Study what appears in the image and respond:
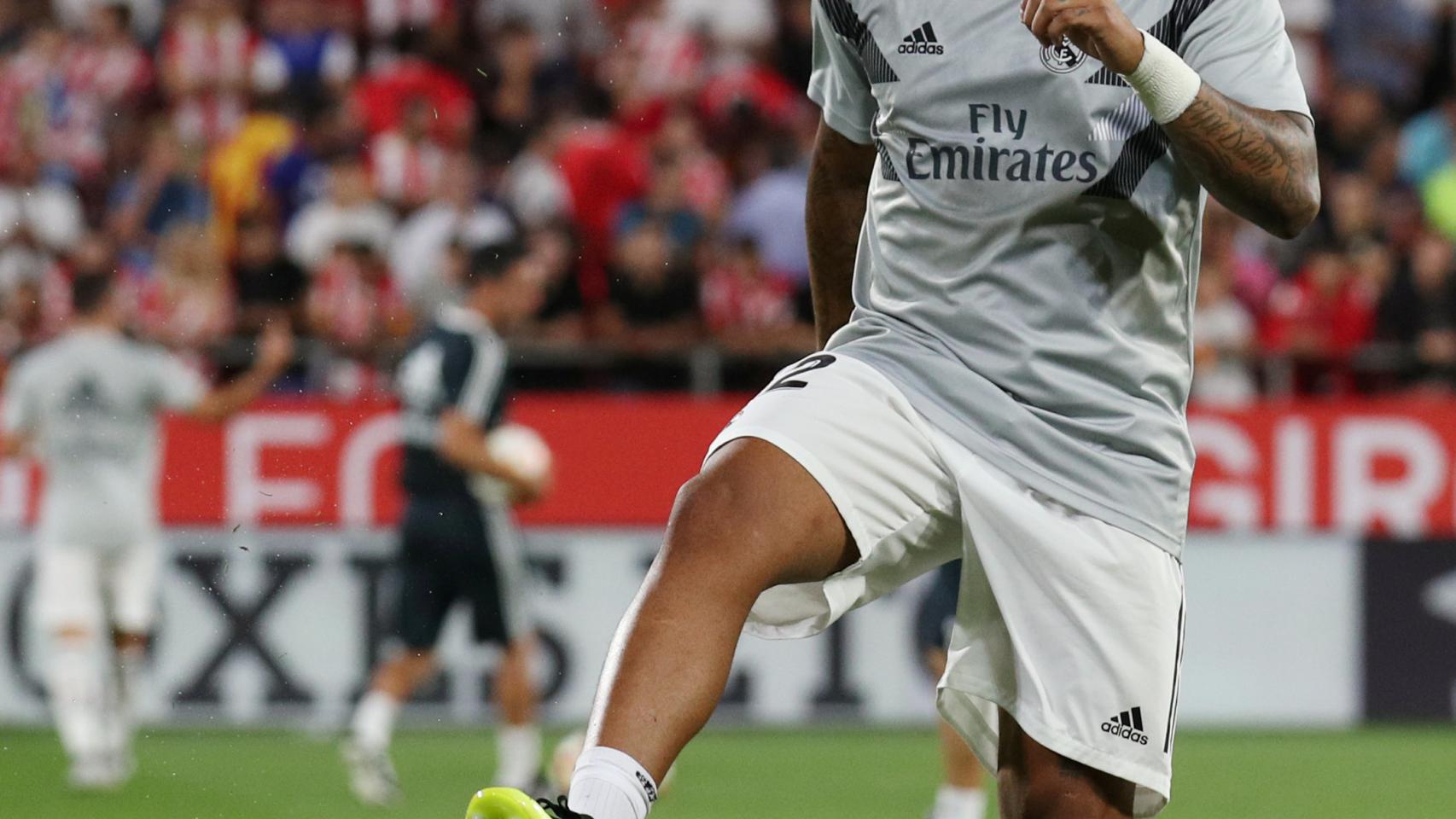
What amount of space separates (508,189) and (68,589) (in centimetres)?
387

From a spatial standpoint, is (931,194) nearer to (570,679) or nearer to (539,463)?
(539,463)

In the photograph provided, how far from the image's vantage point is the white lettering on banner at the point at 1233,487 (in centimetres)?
1152

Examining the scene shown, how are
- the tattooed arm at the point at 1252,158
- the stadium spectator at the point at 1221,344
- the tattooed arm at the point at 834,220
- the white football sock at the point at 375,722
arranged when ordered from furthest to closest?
the stadium spectator at the point at 1221,344
the white football sock at the point at 375,722
the tattooed arm at the point at 834,220
the tattooed arm at the point at 1252,158

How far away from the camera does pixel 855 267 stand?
13.7 ft

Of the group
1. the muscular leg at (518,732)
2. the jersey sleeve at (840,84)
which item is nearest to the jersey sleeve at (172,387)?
the muscular leg at (518,732)

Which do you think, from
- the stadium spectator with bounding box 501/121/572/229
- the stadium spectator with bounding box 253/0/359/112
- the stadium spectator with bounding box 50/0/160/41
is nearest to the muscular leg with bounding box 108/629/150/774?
the stadium spectator with bounding box 501/121/572/229

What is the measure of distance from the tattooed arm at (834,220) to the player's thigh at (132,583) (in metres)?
6.06

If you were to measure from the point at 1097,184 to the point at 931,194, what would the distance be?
0.90 ft

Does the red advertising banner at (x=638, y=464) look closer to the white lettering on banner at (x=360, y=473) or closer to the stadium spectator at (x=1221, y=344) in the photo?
the white lettering on banner at (x=360, y=473)

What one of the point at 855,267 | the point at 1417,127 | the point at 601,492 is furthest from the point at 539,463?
the point at 1417,127

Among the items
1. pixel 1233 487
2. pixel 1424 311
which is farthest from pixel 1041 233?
pixel 1424 311

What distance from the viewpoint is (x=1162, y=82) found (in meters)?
3.46

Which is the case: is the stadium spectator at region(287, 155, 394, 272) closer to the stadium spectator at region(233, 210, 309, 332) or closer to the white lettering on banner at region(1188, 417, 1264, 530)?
the stadium spectator at region(233, 210, 309, 332)

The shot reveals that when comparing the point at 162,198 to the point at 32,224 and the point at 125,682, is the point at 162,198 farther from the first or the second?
the point at 125,682
